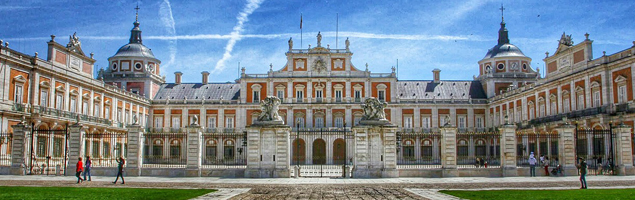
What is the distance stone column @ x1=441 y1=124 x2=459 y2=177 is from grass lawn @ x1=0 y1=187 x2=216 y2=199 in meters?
11.0

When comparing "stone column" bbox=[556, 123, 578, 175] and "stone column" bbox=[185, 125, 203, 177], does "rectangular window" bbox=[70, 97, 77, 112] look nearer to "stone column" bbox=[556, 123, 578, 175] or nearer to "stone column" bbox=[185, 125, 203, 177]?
"stone column" bbox=[185, 125, 203, 177]

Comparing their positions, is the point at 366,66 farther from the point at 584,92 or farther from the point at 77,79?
the point at 77,79

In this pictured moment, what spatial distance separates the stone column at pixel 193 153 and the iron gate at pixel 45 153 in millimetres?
5436

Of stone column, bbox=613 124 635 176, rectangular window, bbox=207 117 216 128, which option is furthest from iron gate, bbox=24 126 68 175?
stone column, bbox=613 124 635 176

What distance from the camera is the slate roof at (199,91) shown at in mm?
A: 59719

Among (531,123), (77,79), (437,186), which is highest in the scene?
(77,79)

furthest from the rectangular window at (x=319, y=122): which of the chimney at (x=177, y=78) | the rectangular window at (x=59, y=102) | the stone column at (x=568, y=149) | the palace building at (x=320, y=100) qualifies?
the stone column at (x=568, y=149)

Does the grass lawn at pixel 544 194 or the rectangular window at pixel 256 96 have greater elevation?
the rectangular window at pixel 256 96

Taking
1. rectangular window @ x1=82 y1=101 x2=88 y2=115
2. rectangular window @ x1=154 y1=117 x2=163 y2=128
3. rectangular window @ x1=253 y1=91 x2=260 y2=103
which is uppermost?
rectangular window @ x1=253 y1=91 x2=260 y2=103

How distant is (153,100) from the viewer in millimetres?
57594

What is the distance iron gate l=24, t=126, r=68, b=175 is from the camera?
2603 cm

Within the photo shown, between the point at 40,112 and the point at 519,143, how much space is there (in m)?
34.1

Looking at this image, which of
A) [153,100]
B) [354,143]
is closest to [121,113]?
[153,100]

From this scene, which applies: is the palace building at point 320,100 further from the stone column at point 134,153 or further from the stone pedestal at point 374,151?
the stone pedestal at point 374,151
